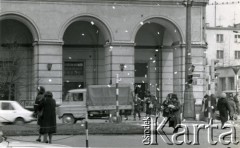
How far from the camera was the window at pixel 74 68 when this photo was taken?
42.0 meters

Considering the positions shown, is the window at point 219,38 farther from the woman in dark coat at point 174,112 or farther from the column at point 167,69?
the woman in dark coat at point 174,112

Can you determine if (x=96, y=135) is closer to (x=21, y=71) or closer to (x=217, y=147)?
(x=217, y=147)

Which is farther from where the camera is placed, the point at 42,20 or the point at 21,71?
the point at 21,71

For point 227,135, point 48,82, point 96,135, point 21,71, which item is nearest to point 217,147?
point 227,135

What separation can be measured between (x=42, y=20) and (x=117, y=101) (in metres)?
9.19

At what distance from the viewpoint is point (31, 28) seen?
1379 inches

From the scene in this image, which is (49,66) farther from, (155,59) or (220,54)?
(220,54)

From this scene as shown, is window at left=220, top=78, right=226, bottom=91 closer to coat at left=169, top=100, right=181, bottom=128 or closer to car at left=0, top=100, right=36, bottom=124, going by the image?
car at left=0, top=100, right=36, bottom=124

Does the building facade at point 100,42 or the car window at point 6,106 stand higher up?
the building facade at point 100,42

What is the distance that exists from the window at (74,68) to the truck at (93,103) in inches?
426

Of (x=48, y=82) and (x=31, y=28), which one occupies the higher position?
(x=31, y=28)

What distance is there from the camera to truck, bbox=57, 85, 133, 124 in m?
29.4

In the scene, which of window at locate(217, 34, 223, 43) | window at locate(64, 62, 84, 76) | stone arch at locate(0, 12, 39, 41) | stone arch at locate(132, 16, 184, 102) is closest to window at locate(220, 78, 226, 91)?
window at locate(217, 34, 223, 43)

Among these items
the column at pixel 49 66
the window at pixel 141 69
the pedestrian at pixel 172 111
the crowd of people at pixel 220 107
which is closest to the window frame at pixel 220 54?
the window at pixel 141 69
